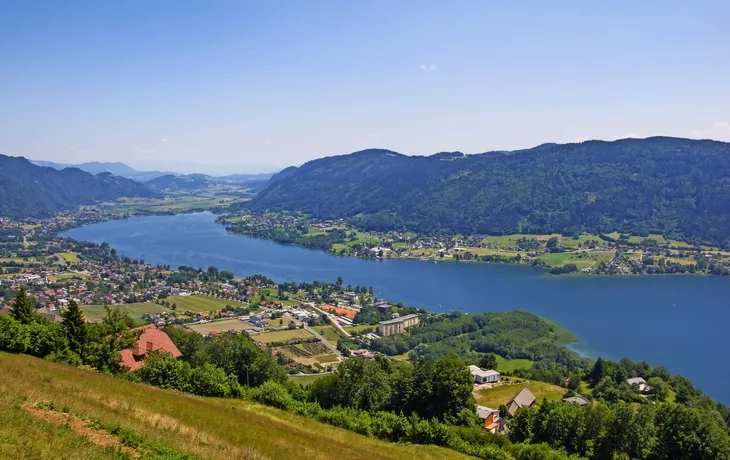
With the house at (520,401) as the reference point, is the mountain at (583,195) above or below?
above

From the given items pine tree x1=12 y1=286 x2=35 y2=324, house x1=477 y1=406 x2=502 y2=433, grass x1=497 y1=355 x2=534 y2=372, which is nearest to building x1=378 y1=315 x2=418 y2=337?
grass x1=497 y1=355 x2=534 y2=372

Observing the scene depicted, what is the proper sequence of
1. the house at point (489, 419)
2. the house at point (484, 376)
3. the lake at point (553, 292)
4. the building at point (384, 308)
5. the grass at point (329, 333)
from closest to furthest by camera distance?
1. the house at point (489, 419)
2. the house at point (484, 376)
3. the lake at point (553, 292)
4. the grass at point (329, 333)
5. the building at point (384, 308)

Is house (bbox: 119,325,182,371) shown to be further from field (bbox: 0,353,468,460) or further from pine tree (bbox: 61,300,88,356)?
field (bbox: 0,353,468,460)

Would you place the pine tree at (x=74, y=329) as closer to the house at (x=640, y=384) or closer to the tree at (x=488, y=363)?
the tree at (x=488, y=363)

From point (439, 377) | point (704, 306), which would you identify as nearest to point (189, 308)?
point (439, 377)

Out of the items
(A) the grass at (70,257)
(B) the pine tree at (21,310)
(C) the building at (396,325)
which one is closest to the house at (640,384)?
(C) the building at (396,325)

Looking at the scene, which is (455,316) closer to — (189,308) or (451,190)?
(189,308)
